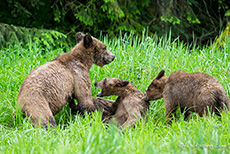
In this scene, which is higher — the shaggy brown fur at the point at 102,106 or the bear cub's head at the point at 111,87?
the bear cub's head at the point at 111,87

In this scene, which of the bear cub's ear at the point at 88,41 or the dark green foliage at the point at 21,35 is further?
the dark green foliage at the point at 21,35

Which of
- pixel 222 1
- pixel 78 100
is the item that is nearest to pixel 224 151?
pixel 78 100

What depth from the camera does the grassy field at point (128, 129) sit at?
3.88m

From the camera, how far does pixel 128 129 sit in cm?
558

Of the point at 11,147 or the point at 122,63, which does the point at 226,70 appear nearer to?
the point at 122,63

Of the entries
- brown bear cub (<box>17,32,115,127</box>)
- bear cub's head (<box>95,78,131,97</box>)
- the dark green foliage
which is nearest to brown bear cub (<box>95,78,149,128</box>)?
bear cub's head (<box>95,78,131,97</box>)

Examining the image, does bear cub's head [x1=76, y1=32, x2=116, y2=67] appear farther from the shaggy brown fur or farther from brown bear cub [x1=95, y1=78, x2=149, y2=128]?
the shaggy brown fur

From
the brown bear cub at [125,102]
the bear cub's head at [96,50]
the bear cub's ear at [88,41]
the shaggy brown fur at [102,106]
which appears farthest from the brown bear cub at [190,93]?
the bear cub's ear at [88,41]

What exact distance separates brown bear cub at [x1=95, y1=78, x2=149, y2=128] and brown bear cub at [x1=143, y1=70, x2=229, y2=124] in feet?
0.63

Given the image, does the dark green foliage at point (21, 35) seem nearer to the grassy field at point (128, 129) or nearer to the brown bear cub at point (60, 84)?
the grassy field at point (128, 129)

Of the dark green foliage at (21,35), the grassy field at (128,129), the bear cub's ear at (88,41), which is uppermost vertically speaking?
the bear cub's ear at (88,41)

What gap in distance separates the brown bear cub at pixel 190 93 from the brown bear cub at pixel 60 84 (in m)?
1.20

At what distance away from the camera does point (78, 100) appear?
6.15 m

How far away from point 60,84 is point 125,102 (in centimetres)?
121
